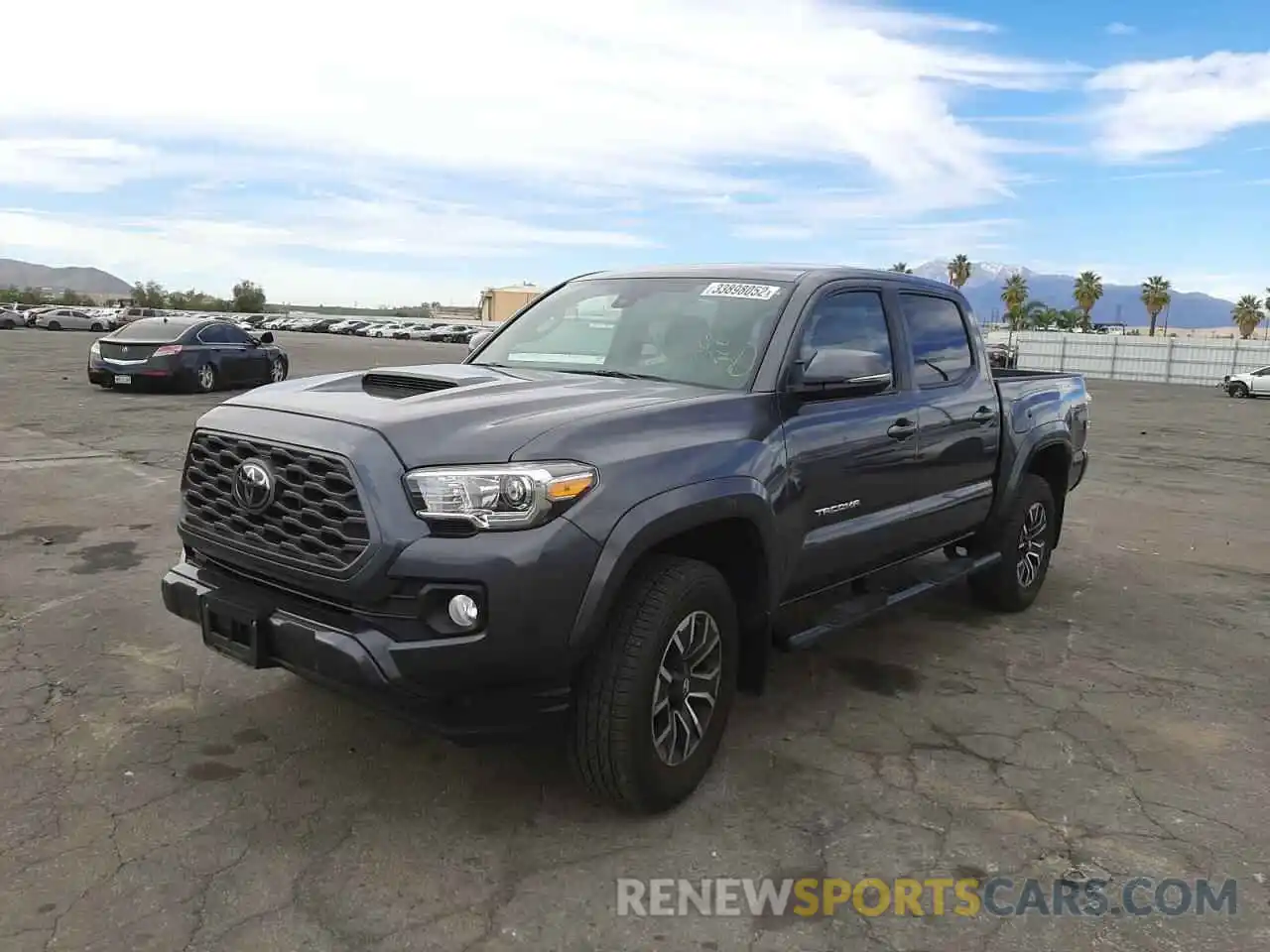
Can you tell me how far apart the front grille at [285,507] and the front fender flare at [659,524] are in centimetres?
69

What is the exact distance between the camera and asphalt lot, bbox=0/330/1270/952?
279cm

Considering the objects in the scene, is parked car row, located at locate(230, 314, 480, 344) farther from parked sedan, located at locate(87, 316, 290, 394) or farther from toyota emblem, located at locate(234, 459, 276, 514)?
toyota emblem, located at locate(234, 459, 276, 514)

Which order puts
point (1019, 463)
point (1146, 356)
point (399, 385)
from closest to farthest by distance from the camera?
point (399, 385)
point (1019, 463)
point (1146, 356)

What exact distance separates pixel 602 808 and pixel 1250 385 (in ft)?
129

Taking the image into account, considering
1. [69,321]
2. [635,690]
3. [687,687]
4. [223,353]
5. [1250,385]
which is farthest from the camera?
[69,321]

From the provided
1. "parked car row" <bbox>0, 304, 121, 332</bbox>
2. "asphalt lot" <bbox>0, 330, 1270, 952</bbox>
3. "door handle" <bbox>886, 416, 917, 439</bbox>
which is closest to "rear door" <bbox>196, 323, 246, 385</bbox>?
"asphalt lot" <bbox>0, 330, 1270, 952</bbox>

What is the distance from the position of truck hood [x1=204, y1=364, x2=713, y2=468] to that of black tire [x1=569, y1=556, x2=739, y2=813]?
1.94 ft

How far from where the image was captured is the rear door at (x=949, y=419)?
4719 mm

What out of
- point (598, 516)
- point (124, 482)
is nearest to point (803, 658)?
point (598, 516)

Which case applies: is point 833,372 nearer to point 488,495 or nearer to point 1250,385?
point 488,495

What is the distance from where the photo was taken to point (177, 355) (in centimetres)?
1656

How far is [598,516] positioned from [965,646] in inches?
122

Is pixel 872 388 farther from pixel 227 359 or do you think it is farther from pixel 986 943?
pixel 227 359

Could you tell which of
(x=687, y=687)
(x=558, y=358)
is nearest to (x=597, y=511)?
(x=687, y=687)
